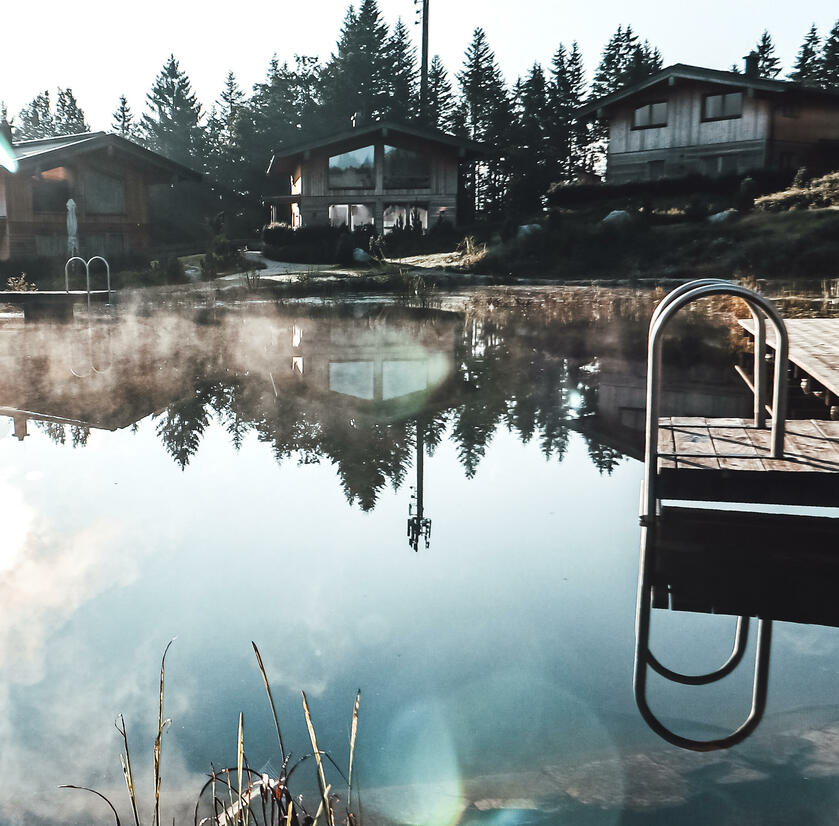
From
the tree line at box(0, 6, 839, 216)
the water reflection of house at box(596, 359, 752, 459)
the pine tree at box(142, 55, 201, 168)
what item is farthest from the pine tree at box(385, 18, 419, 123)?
the water reflection of house at box(596, 359, 752, 459)

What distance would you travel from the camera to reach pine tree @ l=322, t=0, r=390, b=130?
64188 mm

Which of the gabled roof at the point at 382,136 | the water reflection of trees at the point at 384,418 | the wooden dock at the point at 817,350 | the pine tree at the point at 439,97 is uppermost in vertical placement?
the pine tree at the point at 439,97

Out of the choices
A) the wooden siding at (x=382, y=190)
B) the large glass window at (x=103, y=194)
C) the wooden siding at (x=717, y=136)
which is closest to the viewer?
the large glass window at (x=103, y=194)

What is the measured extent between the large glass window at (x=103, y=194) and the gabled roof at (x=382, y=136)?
7295 mm

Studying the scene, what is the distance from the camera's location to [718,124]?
124ft

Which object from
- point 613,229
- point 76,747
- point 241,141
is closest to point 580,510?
point 76,747

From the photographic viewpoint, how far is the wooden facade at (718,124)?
120 ft

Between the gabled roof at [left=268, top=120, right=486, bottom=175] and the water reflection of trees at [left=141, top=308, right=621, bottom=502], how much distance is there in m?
27.3

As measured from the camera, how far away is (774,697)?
3.88 meters

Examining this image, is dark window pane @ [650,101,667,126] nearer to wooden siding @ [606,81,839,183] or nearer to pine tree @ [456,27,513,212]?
wooden siding @ [606,81,839,183]

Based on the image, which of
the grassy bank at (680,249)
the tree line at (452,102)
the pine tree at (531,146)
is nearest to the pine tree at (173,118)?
the tree line at (452,102)

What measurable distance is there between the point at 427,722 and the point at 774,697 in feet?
4.90

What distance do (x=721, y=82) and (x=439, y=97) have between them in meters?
34.2

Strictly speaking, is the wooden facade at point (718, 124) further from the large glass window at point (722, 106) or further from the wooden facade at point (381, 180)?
the wooden facade at point (381, 180)
